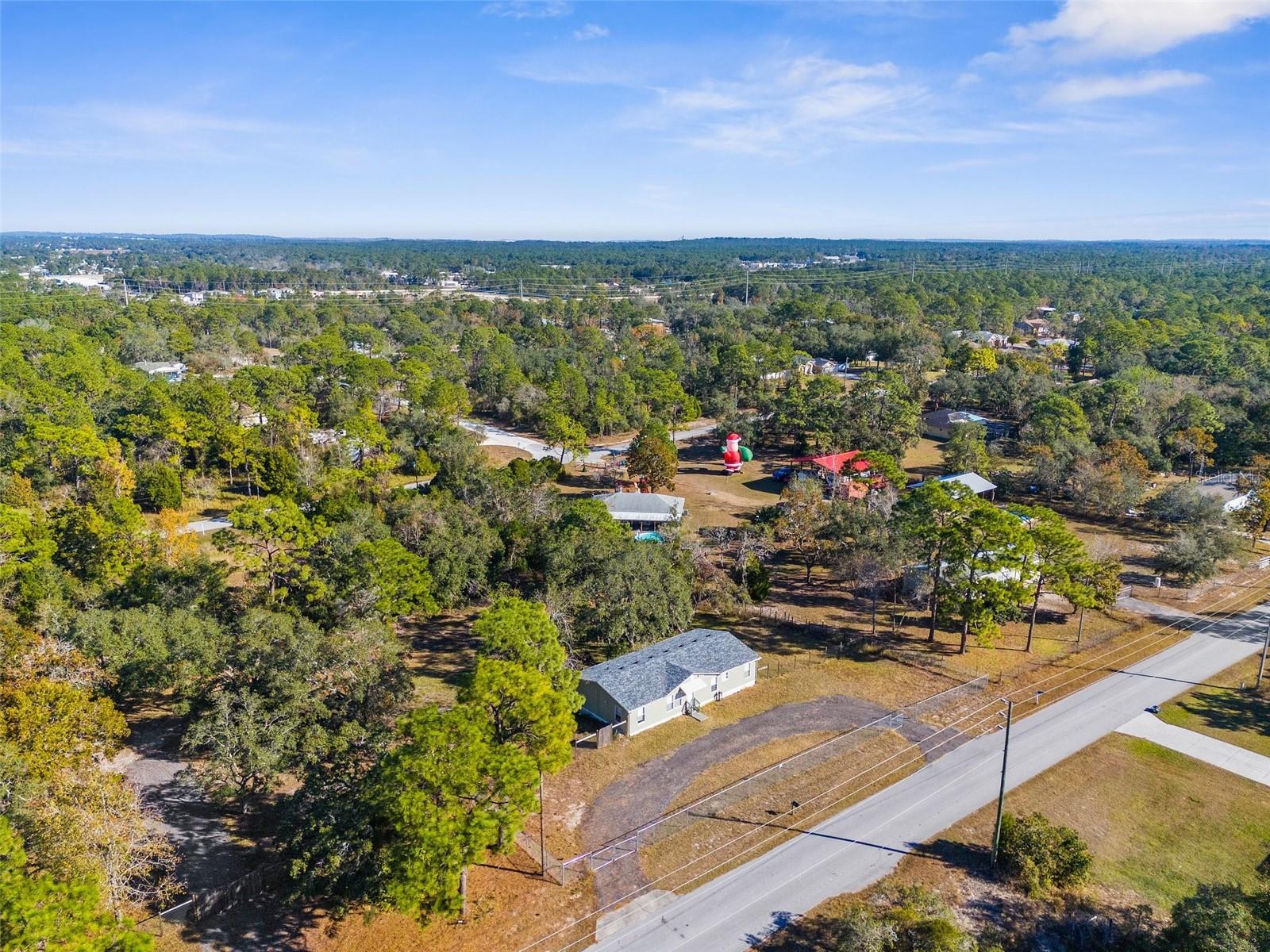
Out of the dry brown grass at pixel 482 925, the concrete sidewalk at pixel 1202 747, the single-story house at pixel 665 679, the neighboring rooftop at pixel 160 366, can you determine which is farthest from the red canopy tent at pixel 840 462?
the neighboring rooftop at pixel 160 366

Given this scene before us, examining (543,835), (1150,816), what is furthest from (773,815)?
(1150,816)

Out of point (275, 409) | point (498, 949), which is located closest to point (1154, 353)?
point (275, 409)

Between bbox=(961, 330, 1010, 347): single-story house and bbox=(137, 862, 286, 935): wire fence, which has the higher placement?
bbox=(961, 330, 1010, 347): single-story house

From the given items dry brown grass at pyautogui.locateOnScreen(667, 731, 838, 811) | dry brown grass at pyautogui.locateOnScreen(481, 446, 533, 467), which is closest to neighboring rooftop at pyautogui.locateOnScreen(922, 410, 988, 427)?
dry brown grass at pyautogui.locateOnScreen(481, 446, 533, 467)

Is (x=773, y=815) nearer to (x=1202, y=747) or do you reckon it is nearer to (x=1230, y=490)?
(x=1202, y=747)

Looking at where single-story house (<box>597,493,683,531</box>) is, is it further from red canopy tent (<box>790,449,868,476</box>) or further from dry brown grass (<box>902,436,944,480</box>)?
dry brown grass (<box>902,436,944,480</box>)

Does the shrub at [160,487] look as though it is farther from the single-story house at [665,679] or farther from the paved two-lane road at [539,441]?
the single-story house at [665,679]

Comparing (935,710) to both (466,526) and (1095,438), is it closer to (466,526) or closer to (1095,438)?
(466,526)
